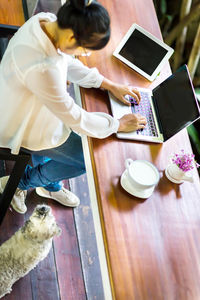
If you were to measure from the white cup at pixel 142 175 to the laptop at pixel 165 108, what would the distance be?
5.9 inches

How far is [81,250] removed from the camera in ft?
6.40

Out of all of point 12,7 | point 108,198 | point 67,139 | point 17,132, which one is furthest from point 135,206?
point 12,7

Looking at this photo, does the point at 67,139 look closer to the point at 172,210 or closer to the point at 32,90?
the point at 32,90

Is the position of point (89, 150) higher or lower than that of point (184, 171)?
lower

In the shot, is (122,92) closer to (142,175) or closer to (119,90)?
(119,90)

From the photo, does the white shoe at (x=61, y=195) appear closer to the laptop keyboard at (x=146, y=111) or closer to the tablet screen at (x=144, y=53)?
the laptop keyboard at (x=146, y=111)

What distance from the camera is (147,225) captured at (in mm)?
1268

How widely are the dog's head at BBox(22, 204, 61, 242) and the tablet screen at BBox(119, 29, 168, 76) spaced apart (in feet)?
2.74

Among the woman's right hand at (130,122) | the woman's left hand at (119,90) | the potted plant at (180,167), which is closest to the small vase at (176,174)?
the potted plant at (180,167)

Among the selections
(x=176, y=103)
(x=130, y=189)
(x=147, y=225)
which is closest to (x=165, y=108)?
(x=176, y=103)

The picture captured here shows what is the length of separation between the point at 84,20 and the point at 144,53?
73 centimetres

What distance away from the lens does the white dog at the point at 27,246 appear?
148cm

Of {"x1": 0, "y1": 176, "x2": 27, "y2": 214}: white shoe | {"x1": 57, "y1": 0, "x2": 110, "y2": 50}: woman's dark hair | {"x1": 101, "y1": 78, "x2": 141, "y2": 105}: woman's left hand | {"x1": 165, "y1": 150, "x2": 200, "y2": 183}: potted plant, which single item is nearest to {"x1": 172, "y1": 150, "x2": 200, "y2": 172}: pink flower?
{"x1": 165, "y1": 150, "x2": 200, "y2": 183}: potted plant

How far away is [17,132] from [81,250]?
926 millimetres
